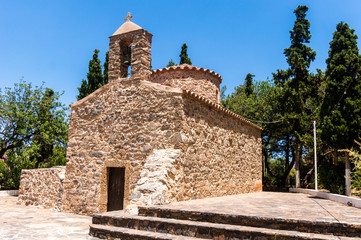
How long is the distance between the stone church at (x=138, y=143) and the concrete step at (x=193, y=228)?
985mm

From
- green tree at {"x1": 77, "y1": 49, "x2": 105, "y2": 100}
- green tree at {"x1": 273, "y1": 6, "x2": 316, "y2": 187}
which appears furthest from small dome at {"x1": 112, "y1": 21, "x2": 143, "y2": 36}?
green tree at {"x1": 77, "y1": 49, "x2": 105, "y2": 100}

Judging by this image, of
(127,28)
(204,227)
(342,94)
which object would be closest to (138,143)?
(127,28)

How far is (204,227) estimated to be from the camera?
5102mm

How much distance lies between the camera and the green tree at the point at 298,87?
18.0 meters

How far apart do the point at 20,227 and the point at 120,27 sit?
6775 mm

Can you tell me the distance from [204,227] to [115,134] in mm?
5194

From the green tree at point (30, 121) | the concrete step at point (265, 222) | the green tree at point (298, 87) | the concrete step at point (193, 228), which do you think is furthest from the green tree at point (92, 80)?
the concrete step at point (265, 222)

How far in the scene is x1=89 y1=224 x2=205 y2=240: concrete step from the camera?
5156mm

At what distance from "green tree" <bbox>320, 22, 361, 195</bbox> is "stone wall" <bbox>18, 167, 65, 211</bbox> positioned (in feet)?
37.7

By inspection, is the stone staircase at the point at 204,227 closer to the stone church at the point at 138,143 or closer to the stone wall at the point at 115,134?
the stone church at the point at 138,143

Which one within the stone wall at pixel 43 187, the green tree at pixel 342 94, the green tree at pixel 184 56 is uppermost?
the green tree at pixel 184 56

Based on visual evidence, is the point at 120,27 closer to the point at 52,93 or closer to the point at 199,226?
the point at 199,226

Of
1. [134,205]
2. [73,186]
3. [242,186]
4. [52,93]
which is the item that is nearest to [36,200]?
[73,186]

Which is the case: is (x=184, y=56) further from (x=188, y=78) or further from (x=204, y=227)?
(x=204, y=227)
